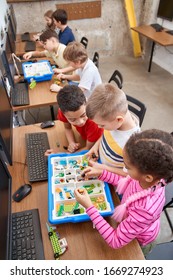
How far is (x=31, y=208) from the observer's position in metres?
1.11

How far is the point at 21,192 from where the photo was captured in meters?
1.16

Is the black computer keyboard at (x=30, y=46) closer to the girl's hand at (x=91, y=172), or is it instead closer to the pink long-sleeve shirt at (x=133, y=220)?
the girl's hand at (x=91, y=172)

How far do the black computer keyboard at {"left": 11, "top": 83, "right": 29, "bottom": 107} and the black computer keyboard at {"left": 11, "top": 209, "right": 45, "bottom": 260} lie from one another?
123 centimetres

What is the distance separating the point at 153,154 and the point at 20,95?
171 cm

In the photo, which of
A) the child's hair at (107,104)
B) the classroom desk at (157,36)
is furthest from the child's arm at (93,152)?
the classroom desk at (157,36)

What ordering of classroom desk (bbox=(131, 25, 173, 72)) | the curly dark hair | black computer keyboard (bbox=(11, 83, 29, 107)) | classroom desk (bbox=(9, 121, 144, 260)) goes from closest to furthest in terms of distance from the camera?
the curly dark hair, classroom desk (bbox=(9, 121, 144, 260)), black computer keyboard (bbox=(11, 83, 29, 107)), classroom desk (bbox=(131, 25, 173, 72))

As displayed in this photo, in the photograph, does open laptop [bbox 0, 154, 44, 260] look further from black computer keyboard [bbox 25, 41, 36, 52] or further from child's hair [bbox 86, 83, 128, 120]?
black computer keyboard [bbox 25, 41, 36, 52]

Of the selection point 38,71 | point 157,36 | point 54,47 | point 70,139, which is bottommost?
point 70,139

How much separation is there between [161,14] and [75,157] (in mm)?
4346

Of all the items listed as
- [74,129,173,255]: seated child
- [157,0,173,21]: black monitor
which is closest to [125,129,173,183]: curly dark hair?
[74,129,173,255]: seated child

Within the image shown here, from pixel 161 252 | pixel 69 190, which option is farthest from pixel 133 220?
pixel 161 252

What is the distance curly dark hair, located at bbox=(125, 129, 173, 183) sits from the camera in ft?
2.51

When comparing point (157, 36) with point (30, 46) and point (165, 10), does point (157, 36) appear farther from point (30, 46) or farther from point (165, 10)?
point (30, 46)
